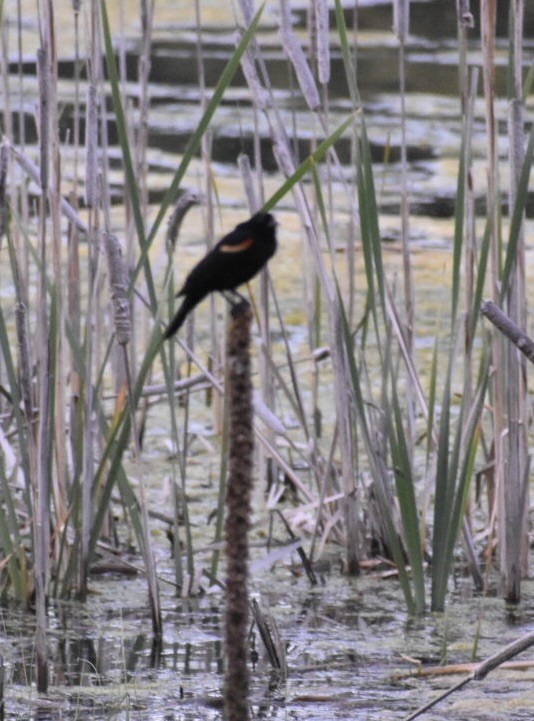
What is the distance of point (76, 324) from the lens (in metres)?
2.95

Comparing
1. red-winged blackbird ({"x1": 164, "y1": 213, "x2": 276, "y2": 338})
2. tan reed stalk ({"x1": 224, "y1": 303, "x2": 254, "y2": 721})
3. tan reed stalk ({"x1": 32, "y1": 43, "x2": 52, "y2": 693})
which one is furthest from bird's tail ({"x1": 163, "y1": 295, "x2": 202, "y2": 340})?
tan reed stalk ({"x1": 224, "y1": 303, "x2": 254, "y2": 721})

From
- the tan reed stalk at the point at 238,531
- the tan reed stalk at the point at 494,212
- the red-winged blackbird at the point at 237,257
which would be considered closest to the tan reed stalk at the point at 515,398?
the tan reed stalk at the point at 494,212

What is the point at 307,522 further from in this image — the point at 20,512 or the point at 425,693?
the point at 425,693

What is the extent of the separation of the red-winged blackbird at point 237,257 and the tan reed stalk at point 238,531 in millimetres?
662

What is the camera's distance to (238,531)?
1269 millimetres

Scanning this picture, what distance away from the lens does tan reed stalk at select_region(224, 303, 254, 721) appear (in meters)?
1.27

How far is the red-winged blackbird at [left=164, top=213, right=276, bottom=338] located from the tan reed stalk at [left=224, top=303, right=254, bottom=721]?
0.66 m

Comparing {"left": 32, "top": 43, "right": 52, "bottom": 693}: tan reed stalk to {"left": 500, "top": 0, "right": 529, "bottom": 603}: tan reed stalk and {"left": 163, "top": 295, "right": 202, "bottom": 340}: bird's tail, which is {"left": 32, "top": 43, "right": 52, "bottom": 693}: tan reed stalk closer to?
{"left": 163, "top": 295, "right": 202, "bottom": 340}: bird's tail

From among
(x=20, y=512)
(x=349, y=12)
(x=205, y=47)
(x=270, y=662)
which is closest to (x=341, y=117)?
(x=205, y=47)

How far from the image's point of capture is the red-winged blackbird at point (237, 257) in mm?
1954

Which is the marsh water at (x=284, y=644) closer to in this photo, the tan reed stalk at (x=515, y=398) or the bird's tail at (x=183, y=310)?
the tan reed stalk at (x=515, y=398)

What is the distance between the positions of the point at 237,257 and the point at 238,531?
0.74m

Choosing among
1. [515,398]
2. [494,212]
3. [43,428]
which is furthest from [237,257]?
[515,398]

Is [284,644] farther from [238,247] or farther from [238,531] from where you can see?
[238,531]
